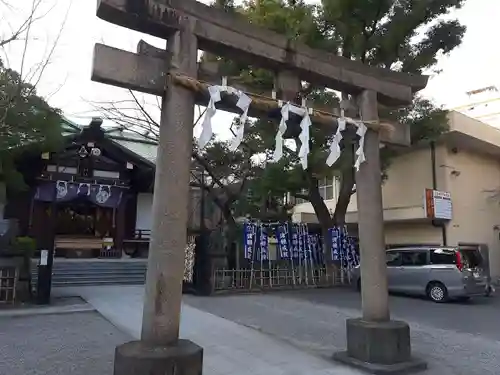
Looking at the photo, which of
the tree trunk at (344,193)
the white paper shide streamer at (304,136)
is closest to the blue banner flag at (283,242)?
the tree trunk at (344,193)

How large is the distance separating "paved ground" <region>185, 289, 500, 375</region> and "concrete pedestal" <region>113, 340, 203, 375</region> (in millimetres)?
2868

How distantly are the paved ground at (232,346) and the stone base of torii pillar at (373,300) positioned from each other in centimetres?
33

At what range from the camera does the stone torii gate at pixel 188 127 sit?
442cm

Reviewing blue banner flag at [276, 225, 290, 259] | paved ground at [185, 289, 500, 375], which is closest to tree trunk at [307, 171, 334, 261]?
blue banner flag at [276, 225, 290, 259]

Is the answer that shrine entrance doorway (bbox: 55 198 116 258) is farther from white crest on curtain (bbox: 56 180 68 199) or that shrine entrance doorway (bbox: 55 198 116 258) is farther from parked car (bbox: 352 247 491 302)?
parked car (bbox: 352 247 491 302)

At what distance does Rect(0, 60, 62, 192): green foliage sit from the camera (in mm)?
11106

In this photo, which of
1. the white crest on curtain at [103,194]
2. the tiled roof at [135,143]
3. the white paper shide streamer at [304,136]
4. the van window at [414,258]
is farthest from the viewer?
the tiled roof at [135,143]

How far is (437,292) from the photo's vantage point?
13.1m

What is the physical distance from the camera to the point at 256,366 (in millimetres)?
5852

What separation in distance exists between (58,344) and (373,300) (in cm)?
525

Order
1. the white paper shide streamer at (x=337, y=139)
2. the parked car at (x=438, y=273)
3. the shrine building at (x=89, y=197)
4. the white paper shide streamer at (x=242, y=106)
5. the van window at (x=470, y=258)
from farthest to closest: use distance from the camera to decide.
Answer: the shrine building at (x=89, y=197)
the van window at (x=470, y=258)
the parked car at (x=438, y=273)
the white paper shide streamer at (x=337, y=139)
the white paper shide streamer at (x=242, y=106)

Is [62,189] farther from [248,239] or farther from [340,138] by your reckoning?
[340,138]

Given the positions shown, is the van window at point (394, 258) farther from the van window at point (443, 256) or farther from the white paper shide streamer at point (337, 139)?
the white paper shide streamer at point (337, 139)

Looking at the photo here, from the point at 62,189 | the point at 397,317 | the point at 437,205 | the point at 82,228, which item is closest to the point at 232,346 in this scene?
the point at 397,317
